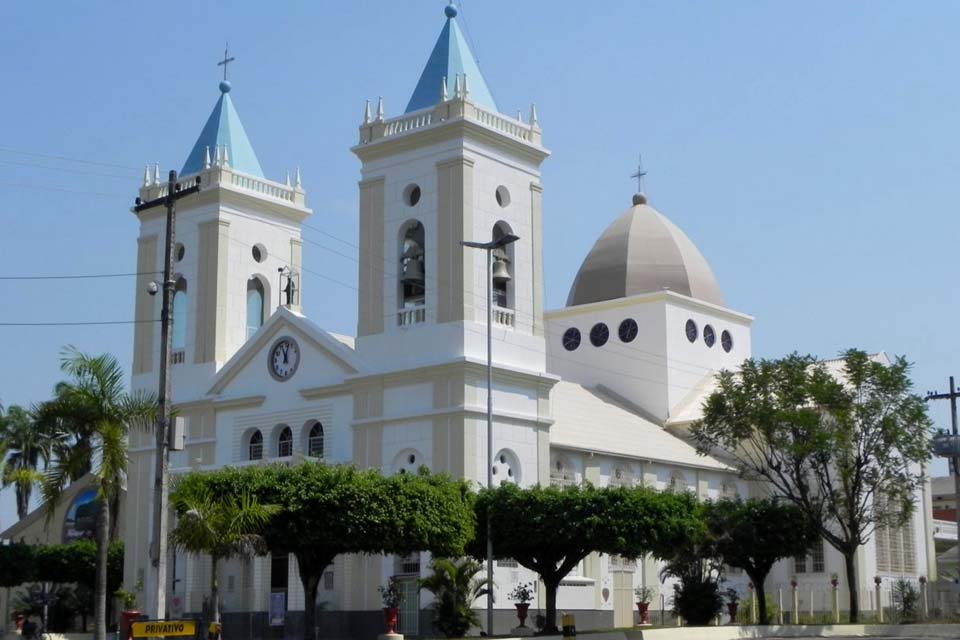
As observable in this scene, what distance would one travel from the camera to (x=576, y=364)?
62625 millimetres

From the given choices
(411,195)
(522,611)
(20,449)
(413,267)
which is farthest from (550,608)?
(20,449)

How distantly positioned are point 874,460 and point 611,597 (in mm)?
9919

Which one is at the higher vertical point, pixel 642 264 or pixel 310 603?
pixel 642 264

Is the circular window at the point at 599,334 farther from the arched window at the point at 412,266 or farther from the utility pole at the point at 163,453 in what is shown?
the utility pole at the point at 163,453

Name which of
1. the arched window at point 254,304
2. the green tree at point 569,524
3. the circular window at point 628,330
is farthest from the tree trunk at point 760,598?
the arched window at point 254,304

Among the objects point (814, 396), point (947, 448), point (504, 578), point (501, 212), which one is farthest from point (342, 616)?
point (947, 448)

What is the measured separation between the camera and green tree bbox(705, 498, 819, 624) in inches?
1721

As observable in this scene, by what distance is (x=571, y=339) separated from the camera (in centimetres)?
6297

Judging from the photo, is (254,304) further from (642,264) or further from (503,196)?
(642,264)

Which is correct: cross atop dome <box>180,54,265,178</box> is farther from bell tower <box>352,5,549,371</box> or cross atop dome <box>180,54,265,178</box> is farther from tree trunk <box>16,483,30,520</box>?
tree trunk <box>16,483,30,520</box>

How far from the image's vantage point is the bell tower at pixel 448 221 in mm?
42688

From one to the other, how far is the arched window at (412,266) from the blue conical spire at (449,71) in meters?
3.93

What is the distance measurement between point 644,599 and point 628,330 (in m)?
15.0

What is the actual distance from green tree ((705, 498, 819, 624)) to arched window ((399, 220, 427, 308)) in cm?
1106
